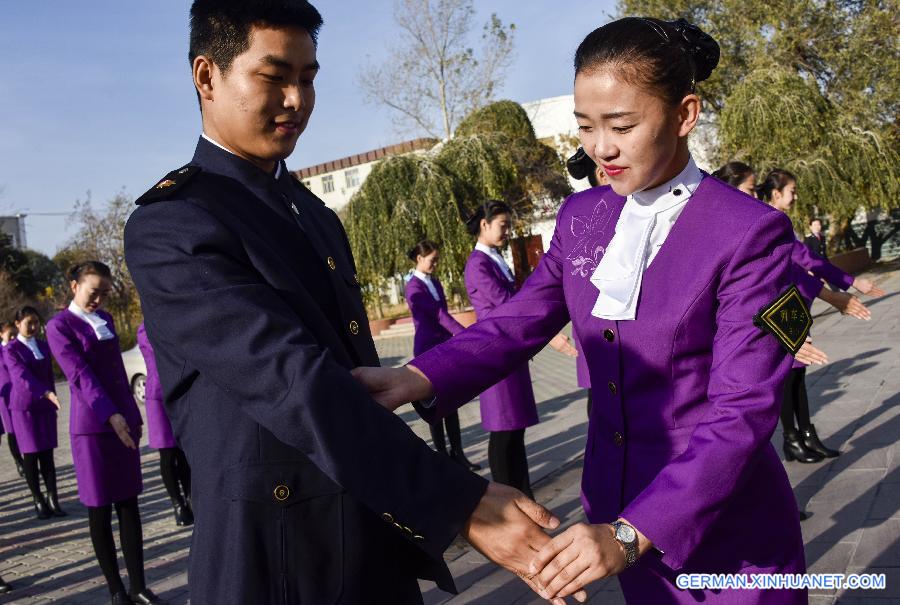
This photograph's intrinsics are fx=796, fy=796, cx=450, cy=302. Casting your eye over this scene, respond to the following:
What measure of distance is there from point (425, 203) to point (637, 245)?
1679 cm

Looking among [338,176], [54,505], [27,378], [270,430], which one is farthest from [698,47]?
[338,176]

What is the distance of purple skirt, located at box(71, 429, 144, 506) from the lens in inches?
181

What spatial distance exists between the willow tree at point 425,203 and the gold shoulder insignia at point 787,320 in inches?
651

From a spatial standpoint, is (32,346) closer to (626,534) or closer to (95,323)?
(95,323)

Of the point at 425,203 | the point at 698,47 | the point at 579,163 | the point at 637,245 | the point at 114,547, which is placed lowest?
the point at 114,547

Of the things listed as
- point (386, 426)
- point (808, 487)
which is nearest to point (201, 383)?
point (386, 426)

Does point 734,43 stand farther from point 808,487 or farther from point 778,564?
point 778,564

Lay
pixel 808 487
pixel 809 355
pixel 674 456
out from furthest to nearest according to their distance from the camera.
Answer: pixel 808 487 → pixel 809 355 → pixel 674 456

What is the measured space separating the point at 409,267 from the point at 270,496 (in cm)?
1697

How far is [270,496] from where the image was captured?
1562mm

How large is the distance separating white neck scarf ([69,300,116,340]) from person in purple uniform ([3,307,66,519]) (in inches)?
114

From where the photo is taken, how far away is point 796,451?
5.61m

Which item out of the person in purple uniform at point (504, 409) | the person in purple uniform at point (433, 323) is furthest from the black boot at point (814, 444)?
the person in purple uniform at point (433, 323)

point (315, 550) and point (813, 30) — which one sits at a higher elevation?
point (813, 30)
